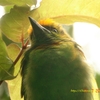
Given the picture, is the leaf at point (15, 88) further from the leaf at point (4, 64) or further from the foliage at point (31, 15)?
the leaf at point (4, 64)

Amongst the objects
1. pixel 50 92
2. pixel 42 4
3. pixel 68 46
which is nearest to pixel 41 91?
pixel 50 92

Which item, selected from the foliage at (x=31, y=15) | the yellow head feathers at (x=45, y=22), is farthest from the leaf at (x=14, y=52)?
the yellow head feathers at (x=45, y=22)

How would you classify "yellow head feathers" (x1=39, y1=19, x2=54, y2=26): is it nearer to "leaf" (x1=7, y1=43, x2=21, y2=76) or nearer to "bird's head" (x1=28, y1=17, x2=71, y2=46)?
"bird's head" (x1=28, y1=17, x2=71, y2=46)

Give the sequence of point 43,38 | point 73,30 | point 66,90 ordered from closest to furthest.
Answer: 1. point 66,90
2. point 43,38
3. point 73,30

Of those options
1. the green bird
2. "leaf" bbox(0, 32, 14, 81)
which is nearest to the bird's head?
the green bird

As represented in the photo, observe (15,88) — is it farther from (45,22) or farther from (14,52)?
(45,22)

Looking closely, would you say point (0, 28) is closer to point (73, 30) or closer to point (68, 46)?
point (68, 46)

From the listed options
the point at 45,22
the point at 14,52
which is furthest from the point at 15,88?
the point at 45,22
